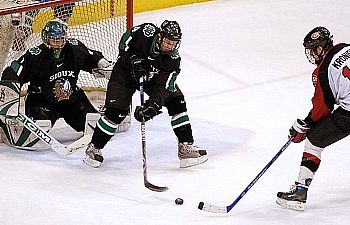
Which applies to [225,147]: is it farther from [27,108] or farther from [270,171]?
[27,108]

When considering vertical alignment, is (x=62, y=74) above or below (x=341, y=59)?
below

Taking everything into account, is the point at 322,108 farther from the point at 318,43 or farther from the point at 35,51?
the point at 35,51

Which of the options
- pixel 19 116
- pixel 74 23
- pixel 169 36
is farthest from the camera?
pixel 74 23

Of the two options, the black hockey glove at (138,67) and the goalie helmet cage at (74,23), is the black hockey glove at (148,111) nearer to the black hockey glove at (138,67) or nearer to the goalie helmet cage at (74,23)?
the black hockey glove at (138,67)

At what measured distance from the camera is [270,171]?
437 centimetres

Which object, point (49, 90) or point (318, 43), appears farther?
point (49, 90)

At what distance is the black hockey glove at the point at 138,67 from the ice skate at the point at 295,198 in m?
0.86

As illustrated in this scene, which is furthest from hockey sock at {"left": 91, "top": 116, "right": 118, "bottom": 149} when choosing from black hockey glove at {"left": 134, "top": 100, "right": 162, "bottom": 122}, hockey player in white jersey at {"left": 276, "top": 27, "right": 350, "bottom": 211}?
hockey player in white jersey at {"left": 276, "top": 27, "right": 350, "bottom": 211}

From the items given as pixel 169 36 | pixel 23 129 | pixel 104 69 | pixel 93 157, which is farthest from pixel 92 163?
pixel 169 36

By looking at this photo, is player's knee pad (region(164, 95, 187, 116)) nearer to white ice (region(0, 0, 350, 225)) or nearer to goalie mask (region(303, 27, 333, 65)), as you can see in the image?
white ice (region(0, 0, 350, 225))

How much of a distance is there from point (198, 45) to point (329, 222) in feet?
9.83

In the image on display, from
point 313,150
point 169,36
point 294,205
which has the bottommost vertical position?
point 294,205

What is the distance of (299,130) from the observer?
12.9 feet

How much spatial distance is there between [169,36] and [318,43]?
0.67 m
